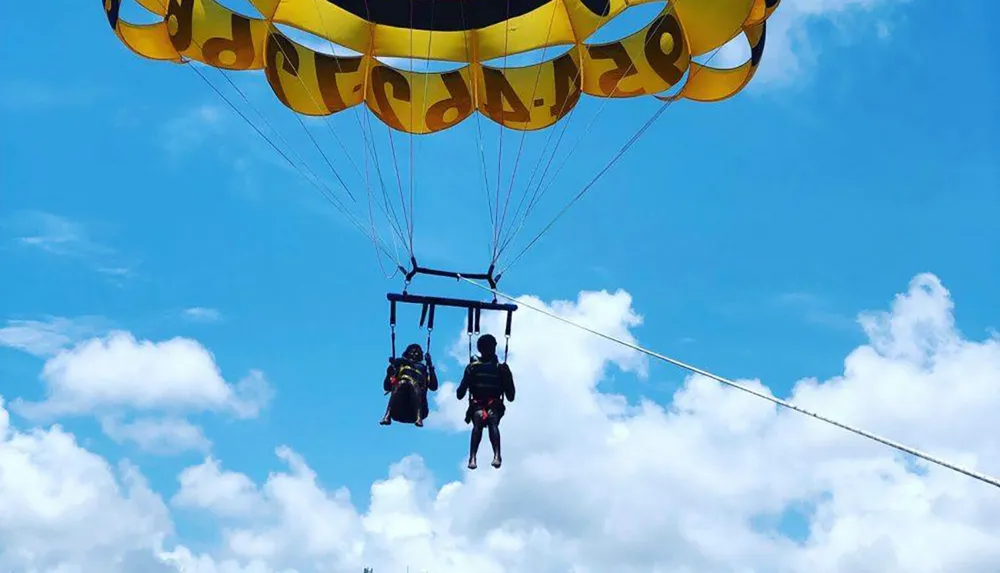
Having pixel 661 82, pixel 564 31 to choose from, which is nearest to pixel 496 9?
pixel 564 31

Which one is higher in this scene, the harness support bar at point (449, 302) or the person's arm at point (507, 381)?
the harness support bar at point (449, 302)

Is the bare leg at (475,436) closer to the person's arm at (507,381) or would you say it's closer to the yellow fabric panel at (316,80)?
the person's arm at (507,381)

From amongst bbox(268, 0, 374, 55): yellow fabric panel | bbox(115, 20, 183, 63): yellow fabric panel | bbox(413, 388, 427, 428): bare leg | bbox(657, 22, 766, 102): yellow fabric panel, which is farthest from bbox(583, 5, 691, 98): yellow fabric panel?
bbox(115, 20, 183, 63): yellow fabric panel

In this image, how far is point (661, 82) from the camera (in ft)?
49.8

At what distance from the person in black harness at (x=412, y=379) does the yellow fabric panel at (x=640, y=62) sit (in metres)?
4.83

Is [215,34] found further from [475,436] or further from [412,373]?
[475,436]

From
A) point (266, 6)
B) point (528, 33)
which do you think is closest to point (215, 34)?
point (266, 6)

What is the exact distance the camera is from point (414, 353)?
44.4 feet

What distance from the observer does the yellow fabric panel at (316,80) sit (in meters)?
15.6

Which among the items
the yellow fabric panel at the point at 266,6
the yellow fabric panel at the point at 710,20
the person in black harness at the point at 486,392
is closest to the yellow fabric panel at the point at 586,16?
the yellow fabric panel at the point at 710,20

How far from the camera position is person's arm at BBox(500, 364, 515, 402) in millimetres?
13352

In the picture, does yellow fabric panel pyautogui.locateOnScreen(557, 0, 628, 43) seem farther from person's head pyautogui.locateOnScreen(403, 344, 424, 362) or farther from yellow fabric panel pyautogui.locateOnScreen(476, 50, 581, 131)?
→ person's head pyautogui.locateOnScreen(403, 344, 424, 362)

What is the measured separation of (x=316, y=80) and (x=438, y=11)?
200 cm

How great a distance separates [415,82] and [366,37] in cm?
109
